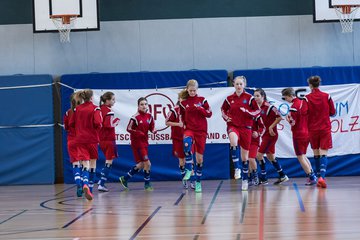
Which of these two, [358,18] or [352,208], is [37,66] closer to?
[358,18]

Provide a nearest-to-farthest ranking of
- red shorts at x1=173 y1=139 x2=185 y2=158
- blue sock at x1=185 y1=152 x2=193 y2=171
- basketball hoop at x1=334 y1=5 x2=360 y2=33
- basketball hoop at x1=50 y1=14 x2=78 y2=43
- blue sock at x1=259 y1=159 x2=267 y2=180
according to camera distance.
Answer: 1. blue sock at x1=185 y1=152 x2=193 y2=171
2. red shorts at x1=173 y1=139 x2=185 y2=158
3. blue sock at x1=259 y1=159 x2=267 y2=180
4. basketball hoop at x1=334 y1=5 x2=360 y2=33
5. basketball hoop at x1=50 y1=14 x2=78 y2=43

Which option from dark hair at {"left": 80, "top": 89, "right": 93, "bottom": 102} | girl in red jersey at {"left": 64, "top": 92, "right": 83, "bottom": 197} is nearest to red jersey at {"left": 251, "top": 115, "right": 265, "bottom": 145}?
dark hair at {"left": 80, "top": 89, "right": 93, "bottom": 102}

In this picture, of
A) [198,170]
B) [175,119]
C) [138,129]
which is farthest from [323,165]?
[138,129]

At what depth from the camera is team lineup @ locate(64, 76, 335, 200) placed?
12117mm

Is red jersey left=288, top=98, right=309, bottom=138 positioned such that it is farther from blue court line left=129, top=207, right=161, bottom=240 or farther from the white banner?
blue court line left=129, top=207, right=161, bottom=240

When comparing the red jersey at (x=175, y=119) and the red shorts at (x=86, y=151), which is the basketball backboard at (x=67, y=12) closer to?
the red jersey at (x=175, y=119)

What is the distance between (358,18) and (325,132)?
3713mm

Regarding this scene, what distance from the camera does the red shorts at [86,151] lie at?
39.1 feet

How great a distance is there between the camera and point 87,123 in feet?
39.5

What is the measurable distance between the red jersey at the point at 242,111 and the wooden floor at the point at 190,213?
1.24 m

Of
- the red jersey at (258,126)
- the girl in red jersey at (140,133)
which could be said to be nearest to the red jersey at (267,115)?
the red jersey at (258,126)

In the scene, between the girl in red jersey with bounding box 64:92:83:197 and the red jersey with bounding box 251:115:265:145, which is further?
the red jersey with bounding box 251:115:265:145

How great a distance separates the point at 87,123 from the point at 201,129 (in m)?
2.08

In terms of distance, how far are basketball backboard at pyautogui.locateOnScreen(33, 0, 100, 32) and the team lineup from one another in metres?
2.84
